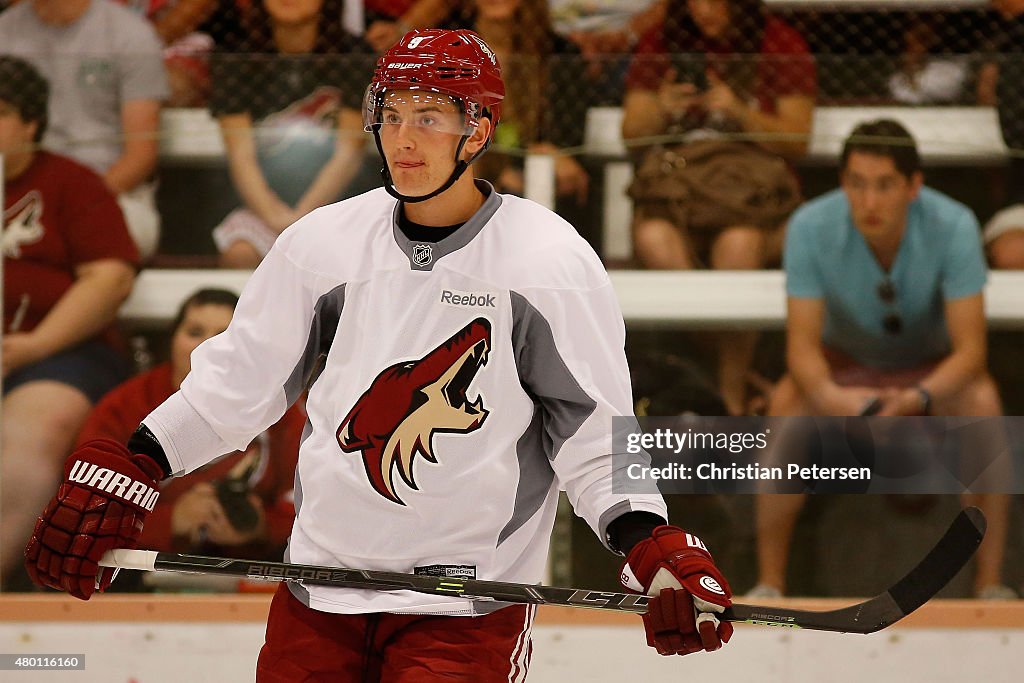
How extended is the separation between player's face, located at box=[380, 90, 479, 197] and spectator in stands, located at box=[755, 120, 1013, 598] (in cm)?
132

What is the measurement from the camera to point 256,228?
2994 millimetres

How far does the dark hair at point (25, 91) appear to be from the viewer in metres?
3.01

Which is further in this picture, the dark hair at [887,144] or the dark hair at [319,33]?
the dark hair at [319,33]

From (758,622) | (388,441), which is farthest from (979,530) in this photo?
(388,441)

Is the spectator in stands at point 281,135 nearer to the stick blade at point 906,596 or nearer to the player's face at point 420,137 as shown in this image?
the player's face at point 420,137

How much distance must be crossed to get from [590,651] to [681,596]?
1189 mm

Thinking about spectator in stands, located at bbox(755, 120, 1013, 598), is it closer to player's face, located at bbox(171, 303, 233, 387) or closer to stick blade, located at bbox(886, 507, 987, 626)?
stick blade, located at bbox(886, 507, 987, 626)

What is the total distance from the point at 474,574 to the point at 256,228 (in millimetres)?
1379

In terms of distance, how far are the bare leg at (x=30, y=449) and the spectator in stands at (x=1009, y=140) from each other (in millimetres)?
2018

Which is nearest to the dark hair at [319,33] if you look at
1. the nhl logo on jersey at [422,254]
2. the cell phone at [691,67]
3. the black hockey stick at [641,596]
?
the cell phone at [691,67]

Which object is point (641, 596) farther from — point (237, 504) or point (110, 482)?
point (237, 504)

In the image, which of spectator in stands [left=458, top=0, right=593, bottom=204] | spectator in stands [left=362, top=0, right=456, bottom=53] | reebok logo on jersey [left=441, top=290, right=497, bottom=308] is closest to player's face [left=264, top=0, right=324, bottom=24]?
spectator in stands [left=362, top=0, right=456, bottom=53]

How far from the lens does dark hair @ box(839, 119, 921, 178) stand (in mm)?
2982

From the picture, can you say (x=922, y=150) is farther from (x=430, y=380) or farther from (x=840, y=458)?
(x=430, y=380)
